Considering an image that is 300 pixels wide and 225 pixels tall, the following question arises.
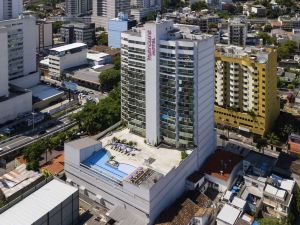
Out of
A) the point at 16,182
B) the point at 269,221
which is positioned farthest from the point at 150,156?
the point at 16,182

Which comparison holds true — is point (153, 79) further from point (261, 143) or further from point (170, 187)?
point (261, 143)

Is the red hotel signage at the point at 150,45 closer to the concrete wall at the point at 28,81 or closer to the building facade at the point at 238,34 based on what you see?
the concrete wall at the point at 28,81

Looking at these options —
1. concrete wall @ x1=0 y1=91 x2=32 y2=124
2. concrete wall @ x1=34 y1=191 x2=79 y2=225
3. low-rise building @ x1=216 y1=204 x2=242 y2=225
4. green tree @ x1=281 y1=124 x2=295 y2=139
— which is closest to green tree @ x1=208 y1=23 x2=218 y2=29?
green tree @ x1=281 y1=124 x2=295 y2=139

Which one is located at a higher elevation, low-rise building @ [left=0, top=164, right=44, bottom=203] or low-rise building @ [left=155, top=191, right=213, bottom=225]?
low-rise building @ [left=0, top=164, right=44, bottom=203]

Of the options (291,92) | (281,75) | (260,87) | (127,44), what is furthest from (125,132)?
(281,75)

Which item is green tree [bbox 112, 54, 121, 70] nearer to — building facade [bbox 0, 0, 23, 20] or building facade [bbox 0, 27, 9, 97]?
building facade [bbox 0, 0, 23, 20]

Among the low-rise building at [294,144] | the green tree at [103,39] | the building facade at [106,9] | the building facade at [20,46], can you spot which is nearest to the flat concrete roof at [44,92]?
the building facade at [20,46]
